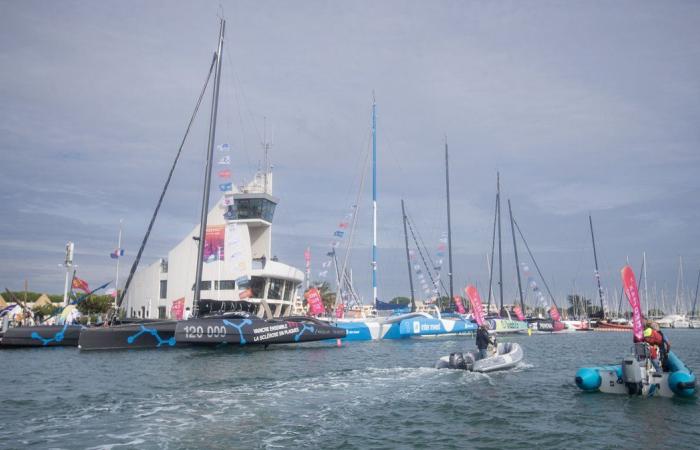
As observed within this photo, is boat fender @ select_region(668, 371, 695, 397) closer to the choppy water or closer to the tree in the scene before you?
the choppy water

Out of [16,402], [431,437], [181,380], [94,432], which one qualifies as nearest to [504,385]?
[431,437]

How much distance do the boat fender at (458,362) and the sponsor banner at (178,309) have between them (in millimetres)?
43322

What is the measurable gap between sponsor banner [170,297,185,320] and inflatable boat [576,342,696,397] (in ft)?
162

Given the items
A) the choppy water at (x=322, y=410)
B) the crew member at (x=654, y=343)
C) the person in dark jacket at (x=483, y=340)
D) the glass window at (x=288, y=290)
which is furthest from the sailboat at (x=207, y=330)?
the glass window at (x=288, y=290)

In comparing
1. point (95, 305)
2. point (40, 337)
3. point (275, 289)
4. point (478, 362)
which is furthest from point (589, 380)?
point (95, 305)

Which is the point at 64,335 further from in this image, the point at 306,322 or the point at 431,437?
the point at 431,437

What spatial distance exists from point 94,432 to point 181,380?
26.1ft

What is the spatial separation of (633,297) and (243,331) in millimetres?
21057

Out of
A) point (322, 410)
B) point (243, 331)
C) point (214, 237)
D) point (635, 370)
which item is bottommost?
point (322, 410)

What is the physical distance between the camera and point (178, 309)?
61.6 meters

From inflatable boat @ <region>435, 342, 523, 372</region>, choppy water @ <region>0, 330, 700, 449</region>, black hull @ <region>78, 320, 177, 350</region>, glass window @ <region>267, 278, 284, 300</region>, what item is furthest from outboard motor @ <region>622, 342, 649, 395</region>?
glass window @ <region>267, 278, 284, 300</region>

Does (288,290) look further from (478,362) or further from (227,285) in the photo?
(478,362)

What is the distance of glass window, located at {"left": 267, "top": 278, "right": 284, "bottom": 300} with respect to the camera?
7100 cm

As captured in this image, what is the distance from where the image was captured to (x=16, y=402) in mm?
15398
